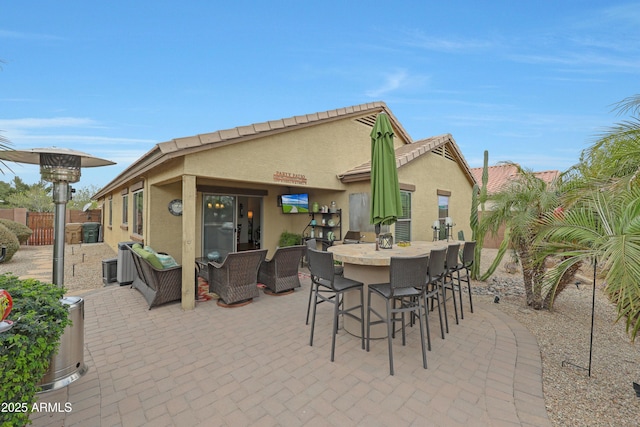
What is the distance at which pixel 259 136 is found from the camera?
5.98 meters

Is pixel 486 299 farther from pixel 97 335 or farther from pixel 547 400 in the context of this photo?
pixel 97 335

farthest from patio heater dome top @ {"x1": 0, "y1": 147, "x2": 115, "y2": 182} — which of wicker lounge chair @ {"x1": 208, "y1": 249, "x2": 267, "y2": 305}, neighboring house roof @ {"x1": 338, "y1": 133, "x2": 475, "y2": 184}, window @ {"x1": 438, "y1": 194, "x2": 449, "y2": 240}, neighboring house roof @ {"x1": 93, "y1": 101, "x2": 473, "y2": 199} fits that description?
window @ {"x1": 438, "y1": 194, "x2": 449, "y2": 240}

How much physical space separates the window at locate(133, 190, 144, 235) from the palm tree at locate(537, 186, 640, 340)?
31.8 ft

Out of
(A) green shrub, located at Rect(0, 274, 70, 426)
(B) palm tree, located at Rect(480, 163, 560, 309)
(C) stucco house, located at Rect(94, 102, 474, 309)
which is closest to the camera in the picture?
(A) green shrub, located at Rect(0, 274, 70, 426)

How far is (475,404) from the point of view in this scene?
2596mm

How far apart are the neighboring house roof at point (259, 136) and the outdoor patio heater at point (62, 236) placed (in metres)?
1.19

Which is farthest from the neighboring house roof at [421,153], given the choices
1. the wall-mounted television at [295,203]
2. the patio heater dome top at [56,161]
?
the patio heater dome top at [56,161]

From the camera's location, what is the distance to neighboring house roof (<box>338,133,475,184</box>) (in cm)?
770

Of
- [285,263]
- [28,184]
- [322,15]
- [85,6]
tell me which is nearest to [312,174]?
[285,263]

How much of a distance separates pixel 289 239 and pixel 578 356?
24.0 ft

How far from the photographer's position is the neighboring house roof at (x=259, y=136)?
4.80 m

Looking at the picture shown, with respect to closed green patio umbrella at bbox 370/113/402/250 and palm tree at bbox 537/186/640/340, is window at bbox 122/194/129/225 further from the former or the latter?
palm tree at bbox 537/186/640/340

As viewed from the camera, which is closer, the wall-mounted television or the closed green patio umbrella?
the closed green patio umbrella

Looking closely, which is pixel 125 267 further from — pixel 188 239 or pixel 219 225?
pixel 219 225
